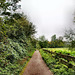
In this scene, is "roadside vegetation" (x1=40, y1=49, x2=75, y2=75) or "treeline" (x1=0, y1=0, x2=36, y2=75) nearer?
"treeline" (x1=0, y1=0, x2=36, y2=75)

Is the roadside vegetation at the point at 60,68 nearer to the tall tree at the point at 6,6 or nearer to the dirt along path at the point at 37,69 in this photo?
the dirt along path at the point at 37,69

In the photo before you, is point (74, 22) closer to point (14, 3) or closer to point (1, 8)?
point (14, 3)

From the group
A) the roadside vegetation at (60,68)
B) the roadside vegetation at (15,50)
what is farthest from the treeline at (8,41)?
the roadside vegetation at (60,68)

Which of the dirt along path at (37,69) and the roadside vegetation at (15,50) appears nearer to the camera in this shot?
the roadside vegetation at (15,50)

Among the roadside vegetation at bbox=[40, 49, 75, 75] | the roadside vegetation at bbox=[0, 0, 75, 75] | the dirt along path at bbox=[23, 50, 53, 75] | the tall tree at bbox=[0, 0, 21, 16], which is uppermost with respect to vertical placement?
the tall tree at bbox=[0, 0, 21, 16]

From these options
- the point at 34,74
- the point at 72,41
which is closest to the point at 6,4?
the point at 34,74

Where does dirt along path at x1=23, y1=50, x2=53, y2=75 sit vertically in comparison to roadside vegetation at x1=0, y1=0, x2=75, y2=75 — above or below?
below

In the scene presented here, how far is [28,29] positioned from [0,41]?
27.9ft

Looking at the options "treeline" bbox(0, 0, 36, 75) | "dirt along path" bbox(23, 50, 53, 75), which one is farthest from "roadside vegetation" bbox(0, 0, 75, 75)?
"dirt along path" bbox(23, 50, 53, 75)

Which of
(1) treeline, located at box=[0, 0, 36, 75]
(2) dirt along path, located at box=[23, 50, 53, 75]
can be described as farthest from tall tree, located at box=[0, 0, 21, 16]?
(2) dirt along path, located at box=[23, 50, 53, 75]

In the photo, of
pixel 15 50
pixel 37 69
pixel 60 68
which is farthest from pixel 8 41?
pixel 60 68

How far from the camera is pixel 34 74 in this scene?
5199 mm

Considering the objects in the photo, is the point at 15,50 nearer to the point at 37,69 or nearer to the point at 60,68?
the point at 37,69

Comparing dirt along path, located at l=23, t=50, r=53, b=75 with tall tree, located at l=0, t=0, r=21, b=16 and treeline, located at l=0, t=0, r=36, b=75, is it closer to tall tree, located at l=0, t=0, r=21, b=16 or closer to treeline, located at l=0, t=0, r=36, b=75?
treeline, located at l=0, t=0, r=36, b=75
